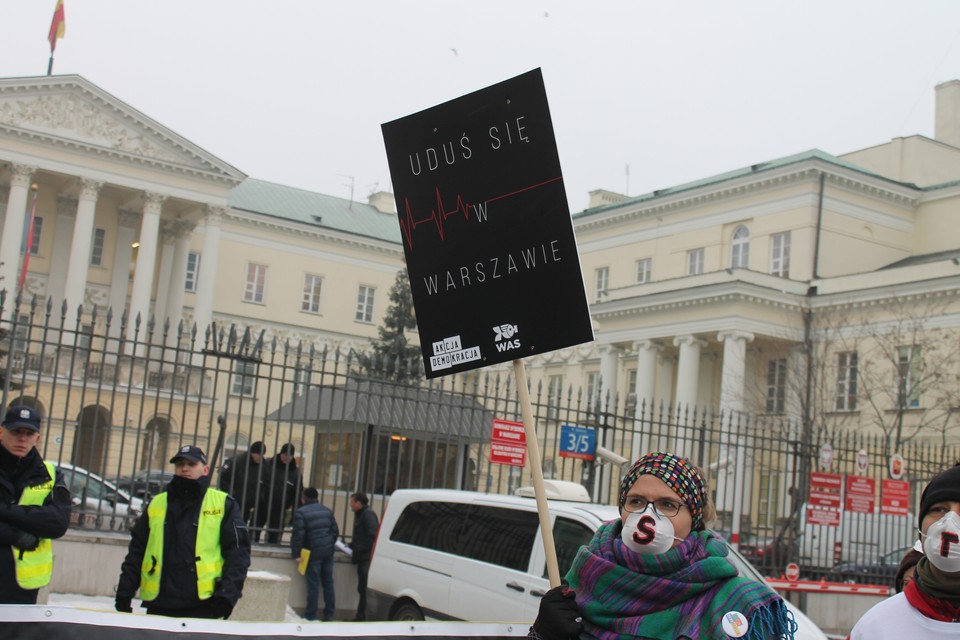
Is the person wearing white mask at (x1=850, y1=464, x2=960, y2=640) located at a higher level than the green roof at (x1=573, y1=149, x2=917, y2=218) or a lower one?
lower

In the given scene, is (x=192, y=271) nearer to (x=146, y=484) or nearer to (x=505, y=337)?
(x=146, y=484)

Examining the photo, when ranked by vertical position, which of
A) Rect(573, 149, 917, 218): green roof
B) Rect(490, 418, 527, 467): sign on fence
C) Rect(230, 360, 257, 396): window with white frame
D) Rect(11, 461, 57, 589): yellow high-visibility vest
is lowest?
Rect(11, 461, 57, 589): yellow high-visibility vest

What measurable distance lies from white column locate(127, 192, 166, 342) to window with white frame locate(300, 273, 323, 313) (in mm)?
12717

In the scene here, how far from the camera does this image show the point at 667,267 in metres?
58.1

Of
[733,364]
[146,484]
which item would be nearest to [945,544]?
[146,484]

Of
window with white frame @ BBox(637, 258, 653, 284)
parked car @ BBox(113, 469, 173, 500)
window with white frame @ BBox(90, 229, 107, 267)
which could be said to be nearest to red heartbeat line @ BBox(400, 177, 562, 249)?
parked car @ BBox(113, 469, 173, 500)

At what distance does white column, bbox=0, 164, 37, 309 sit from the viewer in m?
57.3

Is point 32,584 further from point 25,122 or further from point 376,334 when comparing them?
point 376,334

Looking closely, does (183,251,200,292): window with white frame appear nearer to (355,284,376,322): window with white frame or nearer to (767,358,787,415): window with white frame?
(355,284,376,322): window with white frame

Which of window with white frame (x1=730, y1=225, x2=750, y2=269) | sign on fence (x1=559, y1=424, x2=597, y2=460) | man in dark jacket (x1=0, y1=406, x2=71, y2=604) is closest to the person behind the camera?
man in dark jacket (x1=0, y1=406, x2=71, y2=604)

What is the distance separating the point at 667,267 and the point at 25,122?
109 feet

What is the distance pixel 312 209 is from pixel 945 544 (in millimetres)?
78540

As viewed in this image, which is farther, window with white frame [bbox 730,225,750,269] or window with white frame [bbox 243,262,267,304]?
window with white frame [bbox 243,262,267,304]

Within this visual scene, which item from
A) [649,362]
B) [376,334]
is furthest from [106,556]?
[376,334]
